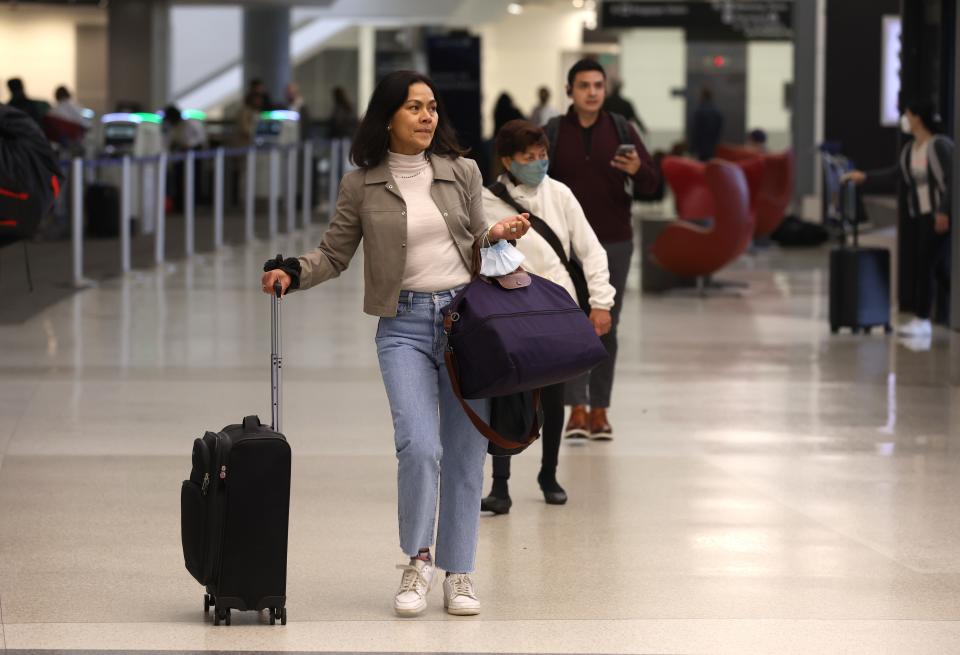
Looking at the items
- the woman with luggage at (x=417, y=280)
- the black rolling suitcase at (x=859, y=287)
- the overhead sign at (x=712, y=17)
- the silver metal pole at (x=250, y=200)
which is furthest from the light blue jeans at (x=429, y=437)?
the overhead sign at (x=712, y=17)

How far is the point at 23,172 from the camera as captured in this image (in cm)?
587

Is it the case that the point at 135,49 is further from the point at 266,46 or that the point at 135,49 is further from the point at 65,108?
the point at 65,108

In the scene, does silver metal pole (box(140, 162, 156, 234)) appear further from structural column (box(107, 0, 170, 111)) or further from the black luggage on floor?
structural column (box(107, 0, 170, 111))

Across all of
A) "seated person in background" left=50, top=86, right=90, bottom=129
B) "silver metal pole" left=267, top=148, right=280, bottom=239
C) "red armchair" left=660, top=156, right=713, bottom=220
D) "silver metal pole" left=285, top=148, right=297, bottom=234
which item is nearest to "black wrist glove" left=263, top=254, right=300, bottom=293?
"red armchair" left=660, top=156, right=713, bottom=220

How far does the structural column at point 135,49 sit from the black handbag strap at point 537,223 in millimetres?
30227

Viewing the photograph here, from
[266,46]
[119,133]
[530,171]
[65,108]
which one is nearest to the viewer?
[530,171]

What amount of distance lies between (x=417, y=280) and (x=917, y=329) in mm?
8776

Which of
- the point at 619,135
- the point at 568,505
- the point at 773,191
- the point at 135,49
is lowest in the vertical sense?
the point at 568,505

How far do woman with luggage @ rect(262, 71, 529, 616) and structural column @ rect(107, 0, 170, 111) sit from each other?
31.7 metres

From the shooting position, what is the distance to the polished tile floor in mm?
5492

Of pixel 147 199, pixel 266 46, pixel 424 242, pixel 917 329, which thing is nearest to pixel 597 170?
pixel 424 242

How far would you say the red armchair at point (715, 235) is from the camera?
53.8 feet

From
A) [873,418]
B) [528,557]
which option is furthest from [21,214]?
[873,418]

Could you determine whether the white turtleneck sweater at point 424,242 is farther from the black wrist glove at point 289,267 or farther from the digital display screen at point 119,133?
the digital display screen at point 119,133
